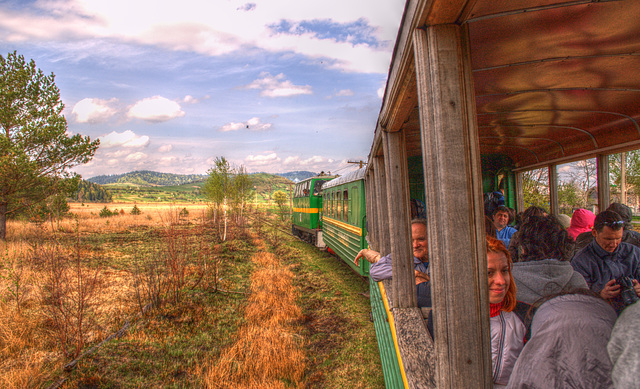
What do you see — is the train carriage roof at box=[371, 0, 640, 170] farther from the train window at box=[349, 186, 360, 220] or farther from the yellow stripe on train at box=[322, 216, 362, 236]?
the yellow stripe on train at box=[322, 216, 362, 236]

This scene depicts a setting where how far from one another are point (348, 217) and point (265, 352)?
418cm

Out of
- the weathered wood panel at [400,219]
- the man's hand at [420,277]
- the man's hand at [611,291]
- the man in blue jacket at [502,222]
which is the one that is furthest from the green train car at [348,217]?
the man's hand at [611,291]

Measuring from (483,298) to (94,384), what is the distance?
16.4 ft

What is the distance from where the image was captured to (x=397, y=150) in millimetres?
2455

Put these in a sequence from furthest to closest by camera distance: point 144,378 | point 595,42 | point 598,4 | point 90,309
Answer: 1. point 90,309
2. point 144,378
3. point 595,42
4. point 598,4

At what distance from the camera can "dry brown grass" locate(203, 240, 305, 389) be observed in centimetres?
434

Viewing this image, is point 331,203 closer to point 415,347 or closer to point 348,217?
point 348,217

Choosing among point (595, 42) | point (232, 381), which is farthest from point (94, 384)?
point (595, 42)

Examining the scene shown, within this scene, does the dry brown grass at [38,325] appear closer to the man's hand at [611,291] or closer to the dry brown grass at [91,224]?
the dry brown grass at [91,224]

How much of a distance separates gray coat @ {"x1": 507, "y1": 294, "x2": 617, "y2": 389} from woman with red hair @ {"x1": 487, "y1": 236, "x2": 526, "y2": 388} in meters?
0.42

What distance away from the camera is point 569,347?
35.7 inches

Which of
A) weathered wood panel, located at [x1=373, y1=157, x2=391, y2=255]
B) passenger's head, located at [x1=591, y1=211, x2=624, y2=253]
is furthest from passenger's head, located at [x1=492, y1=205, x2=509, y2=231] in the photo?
passenger's head, located at [x1=591, y1=211, x2=624, y2=253]

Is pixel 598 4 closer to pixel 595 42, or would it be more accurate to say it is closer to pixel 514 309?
pixel 595 42

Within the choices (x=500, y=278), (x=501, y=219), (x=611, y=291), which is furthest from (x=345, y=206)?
(x=500, y=278)
